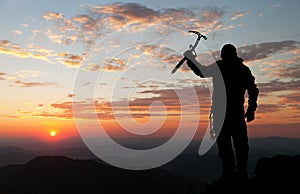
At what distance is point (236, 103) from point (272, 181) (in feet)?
11.4

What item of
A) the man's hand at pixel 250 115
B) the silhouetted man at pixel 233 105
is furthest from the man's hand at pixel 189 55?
the man's hand at pixel 250 115

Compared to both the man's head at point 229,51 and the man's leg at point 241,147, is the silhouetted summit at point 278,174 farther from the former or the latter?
the man's head at point 229,51

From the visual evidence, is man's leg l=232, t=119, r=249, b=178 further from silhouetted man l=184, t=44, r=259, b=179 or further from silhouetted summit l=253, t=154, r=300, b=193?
silhouetted summit l=253, t=154, r=300, b=193

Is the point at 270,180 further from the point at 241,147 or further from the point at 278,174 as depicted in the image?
the point at 241,147

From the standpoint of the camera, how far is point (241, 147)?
1277 centimetres

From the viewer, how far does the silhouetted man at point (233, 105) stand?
12.8m

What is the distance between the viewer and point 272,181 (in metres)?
→ 12.2

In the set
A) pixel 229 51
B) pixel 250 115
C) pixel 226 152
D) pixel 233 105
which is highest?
pixel 229 51

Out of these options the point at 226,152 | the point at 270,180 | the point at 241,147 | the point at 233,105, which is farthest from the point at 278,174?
the point at 233,105

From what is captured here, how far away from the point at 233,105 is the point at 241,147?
183 centimetres

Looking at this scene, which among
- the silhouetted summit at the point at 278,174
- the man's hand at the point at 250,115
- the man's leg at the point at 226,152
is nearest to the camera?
the silhouetted summit at the point at 278,174

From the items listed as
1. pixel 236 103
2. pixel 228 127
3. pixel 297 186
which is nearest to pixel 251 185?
pixel 297 186

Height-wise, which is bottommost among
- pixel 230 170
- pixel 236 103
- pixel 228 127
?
pixel 230 170

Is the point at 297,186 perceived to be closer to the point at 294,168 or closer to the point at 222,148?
the point at 294,168
